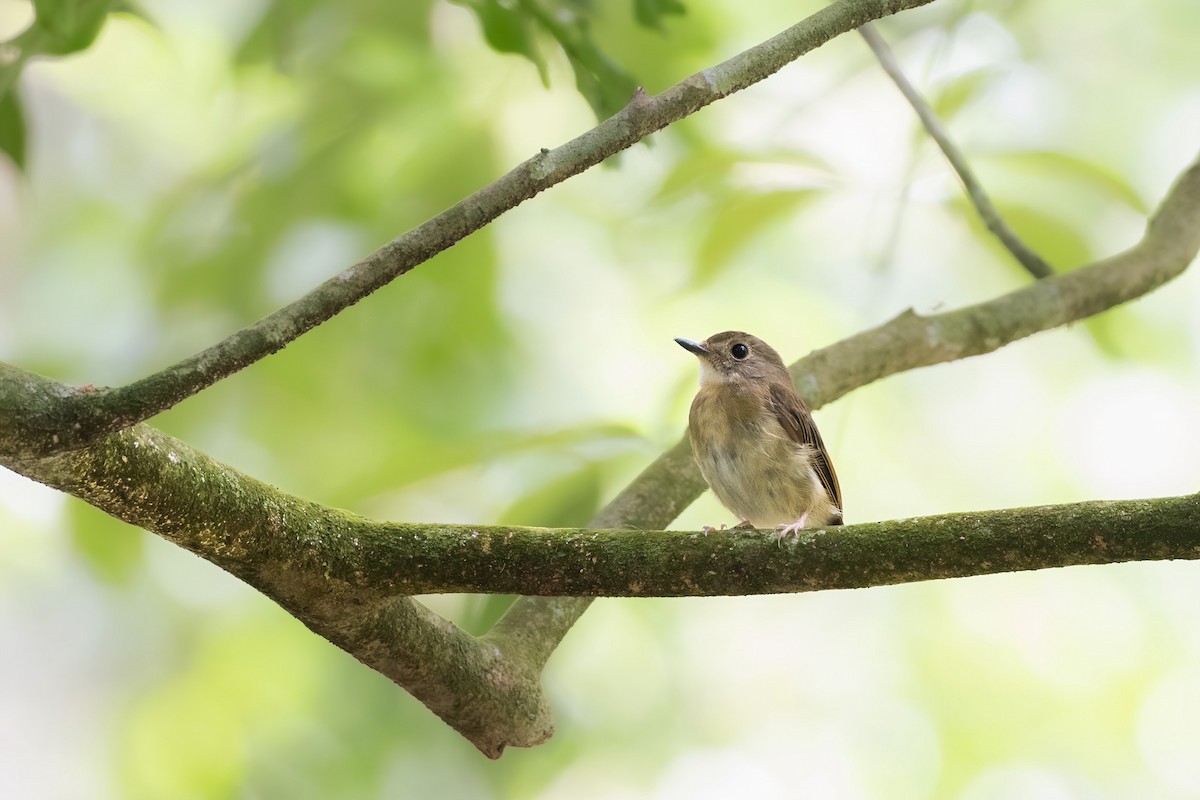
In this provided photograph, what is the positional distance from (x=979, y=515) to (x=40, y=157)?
4.39 meters

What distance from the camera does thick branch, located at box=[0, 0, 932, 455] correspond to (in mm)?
1621

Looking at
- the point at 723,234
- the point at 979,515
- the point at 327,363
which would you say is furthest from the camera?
the point at 327,363

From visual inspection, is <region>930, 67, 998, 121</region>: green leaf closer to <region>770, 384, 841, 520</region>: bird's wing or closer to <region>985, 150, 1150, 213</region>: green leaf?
<region>985, 150, 1150, 213</region>: green leaf

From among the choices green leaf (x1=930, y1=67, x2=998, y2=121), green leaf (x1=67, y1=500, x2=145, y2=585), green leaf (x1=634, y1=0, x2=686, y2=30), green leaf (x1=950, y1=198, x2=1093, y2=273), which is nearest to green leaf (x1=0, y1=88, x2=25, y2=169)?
green leaf (x1=67, y1=500, x2=145, y2=585)

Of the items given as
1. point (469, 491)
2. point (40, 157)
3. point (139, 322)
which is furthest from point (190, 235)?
point (40, 157)

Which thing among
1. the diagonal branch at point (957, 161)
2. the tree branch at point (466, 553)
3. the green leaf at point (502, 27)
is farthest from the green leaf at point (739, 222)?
the tree branch at point (466, 553)

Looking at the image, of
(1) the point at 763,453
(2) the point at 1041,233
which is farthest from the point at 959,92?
(1) the point at 763,453

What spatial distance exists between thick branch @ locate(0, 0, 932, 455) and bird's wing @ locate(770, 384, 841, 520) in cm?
174

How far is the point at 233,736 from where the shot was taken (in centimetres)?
419

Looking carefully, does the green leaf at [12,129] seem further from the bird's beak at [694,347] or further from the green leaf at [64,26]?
the bird's beak at [694,347]

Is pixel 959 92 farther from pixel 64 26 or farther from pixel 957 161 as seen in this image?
pixel 64 26

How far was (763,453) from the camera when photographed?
3.65 meters

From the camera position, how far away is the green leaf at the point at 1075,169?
11.2 ft

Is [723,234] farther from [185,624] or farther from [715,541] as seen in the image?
[185,624]
